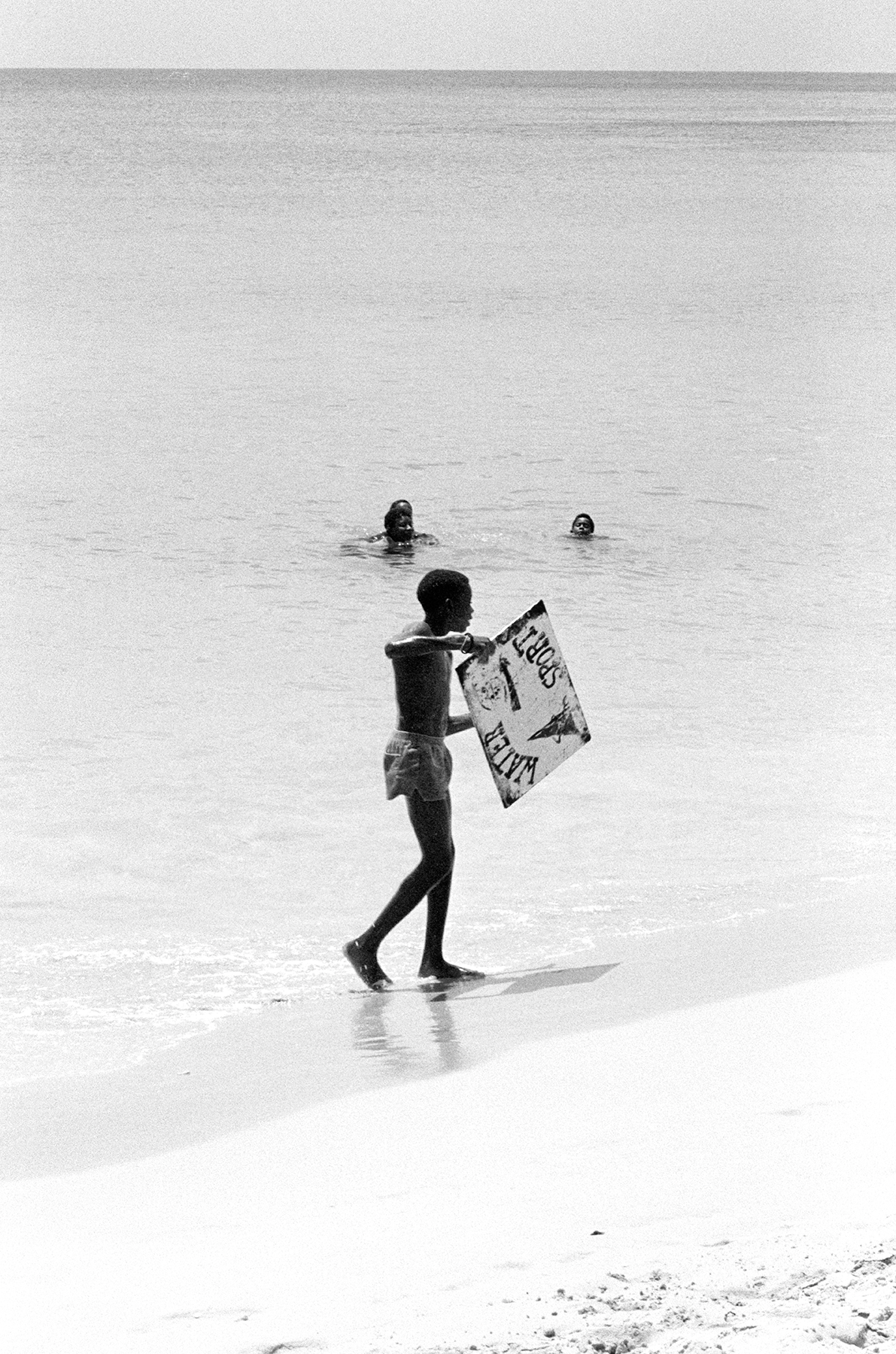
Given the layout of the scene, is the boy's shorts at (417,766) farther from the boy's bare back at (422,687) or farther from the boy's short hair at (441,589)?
the boy's short hair at (441,589)

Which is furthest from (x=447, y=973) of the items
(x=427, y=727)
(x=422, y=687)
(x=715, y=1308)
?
(x=715, y=1308)

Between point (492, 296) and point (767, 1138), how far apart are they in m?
31.1

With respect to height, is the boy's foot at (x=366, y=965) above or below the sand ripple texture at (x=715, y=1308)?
above

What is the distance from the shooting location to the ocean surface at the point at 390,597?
6621 mm

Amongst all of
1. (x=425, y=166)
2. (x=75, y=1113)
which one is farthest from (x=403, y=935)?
(x=425, y=166)

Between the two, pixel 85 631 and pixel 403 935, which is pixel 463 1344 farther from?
pixel 85 631

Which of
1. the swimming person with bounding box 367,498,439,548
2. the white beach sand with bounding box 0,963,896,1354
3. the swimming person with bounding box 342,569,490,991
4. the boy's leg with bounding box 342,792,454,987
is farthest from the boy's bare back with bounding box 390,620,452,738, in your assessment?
the swimming person with bounding box 367,498,439,548

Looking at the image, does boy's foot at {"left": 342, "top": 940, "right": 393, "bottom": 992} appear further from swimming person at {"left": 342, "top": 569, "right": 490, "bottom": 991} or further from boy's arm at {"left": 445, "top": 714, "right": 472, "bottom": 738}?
boy's arm at {"left": 445, "top": 714, "right": 472, "bottom": 738}

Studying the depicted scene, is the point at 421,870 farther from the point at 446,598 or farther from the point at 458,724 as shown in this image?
the point at 446,598

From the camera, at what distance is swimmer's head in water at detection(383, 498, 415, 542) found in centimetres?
1416

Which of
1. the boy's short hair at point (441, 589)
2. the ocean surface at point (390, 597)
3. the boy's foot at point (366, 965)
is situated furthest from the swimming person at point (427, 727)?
the ocean surface at point (390, 597)

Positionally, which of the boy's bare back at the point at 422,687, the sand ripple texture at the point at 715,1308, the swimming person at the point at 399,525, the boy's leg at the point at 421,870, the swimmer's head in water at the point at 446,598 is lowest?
the sand ripple texture at the point at 715,1308

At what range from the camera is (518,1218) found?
11.6 ft

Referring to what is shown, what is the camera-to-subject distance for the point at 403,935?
21.2 ft
